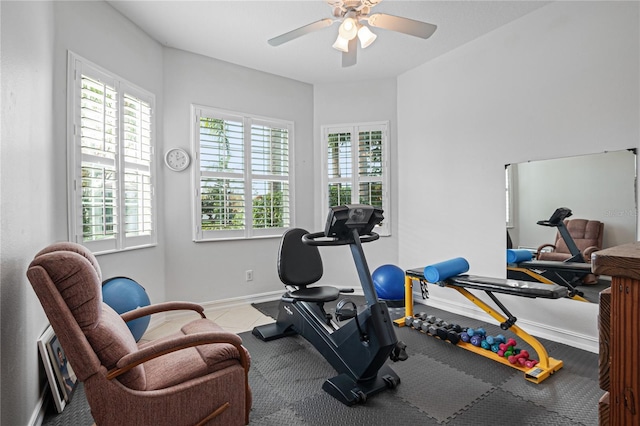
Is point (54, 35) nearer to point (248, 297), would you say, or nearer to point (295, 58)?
point (295, 58)

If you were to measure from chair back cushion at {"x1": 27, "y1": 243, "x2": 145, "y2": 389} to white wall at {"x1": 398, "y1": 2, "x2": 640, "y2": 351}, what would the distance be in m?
3.47

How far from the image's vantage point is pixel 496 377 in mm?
2473

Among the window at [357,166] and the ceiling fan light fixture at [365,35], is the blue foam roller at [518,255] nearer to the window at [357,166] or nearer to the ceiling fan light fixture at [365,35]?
the window at [357,166]

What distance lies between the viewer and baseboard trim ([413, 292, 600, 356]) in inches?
114

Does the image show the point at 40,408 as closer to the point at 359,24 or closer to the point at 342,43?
the point at 342,43

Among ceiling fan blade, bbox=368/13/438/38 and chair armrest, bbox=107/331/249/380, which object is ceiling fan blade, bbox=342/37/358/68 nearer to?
ceiling fan blade, bbox=368/13/438/38

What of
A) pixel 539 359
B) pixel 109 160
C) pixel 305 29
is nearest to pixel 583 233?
pixel 539 359

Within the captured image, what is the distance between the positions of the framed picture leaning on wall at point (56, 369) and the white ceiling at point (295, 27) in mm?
2882

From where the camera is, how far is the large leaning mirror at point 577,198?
270 cm

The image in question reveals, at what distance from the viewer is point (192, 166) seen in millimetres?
4039

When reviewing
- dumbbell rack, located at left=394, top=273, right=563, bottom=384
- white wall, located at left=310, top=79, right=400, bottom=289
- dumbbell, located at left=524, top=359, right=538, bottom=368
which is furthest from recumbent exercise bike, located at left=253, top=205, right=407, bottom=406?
white wall, located at left=310, top=79, right=400, bottom=289

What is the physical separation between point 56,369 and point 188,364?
1058 mm

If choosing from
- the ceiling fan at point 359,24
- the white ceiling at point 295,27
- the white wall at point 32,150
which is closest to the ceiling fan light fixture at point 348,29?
the ceiling fan at point 359,24

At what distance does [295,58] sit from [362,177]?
181cm
